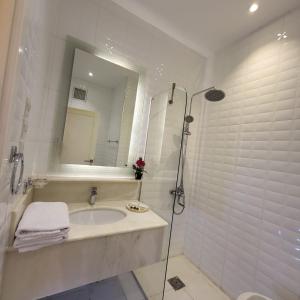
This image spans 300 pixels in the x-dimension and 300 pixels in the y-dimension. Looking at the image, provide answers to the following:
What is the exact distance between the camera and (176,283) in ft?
5.74

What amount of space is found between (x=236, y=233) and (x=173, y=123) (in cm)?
126

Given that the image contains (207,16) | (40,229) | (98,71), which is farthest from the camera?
(207,16)

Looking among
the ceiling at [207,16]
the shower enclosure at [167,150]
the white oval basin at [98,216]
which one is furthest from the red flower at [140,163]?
the ceiling at [207,16]

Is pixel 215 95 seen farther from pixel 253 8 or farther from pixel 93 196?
pixel 93 196

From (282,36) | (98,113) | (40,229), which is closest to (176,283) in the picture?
(40,229)

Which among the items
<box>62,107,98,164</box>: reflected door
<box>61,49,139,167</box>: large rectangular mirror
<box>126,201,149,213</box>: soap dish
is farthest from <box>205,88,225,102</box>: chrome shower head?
<box>126,201,149,213</box>: soap dish

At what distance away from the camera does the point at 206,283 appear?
1.80m

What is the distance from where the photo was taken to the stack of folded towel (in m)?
0.81

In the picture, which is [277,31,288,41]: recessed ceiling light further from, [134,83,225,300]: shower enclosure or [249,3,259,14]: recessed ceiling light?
[134,83,225,300]: shower enclosure

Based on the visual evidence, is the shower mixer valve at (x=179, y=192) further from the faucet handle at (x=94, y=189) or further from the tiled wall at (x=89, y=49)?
the faucet handle at (x=94, y=189)

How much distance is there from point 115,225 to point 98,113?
3.22 feet

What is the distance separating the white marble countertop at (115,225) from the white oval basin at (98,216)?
0.03 m

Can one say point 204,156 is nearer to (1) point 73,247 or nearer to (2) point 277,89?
(2) point 277,89

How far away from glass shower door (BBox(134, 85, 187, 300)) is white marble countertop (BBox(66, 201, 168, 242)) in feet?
1.12
